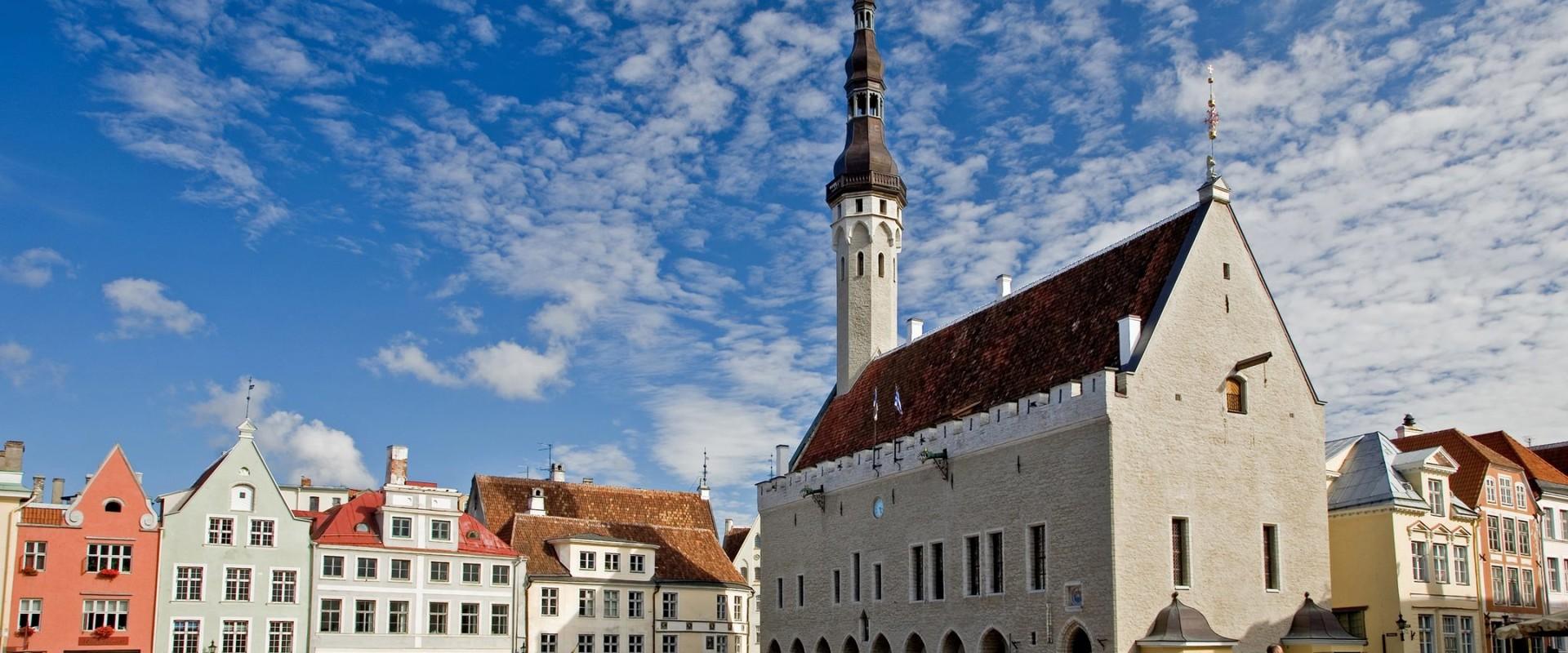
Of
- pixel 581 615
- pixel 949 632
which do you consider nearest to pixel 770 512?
pixel 581 615

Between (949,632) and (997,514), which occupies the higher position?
(997,514)

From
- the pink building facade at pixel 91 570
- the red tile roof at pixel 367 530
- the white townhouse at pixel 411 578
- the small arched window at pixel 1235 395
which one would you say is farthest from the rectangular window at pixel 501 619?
the small arched window at pixel 1235 395

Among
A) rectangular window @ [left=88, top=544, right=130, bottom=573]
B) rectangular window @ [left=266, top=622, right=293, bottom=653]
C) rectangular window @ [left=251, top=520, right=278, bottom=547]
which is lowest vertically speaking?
rectangular window @ [left=266, top=622, right=293, bottom=653]

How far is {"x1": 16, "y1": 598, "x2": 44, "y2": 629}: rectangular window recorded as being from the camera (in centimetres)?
4350

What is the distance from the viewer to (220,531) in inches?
1869

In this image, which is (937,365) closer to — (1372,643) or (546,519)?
(1372,643)

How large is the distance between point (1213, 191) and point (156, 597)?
109ft

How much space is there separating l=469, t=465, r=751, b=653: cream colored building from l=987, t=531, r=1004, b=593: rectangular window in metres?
21.6

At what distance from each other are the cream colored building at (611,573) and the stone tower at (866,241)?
10488 mm

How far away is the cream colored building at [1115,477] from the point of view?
112 feet

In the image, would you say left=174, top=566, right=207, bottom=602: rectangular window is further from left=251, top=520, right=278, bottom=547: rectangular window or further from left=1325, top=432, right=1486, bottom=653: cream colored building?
left=1325, top=432, right=1486, bottom=653: cream colored building

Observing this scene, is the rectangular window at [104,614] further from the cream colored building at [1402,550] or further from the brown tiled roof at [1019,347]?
the cream colored building at [1402,550]

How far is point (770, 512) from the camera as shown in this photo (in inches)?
2098

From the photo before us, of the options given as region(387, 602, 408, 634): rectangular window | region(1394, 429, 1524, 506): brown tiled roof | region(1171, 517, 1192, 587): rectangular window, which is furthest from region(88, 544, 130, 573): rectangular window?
region(1394, 429, 1524, 506): brown tiled roof
